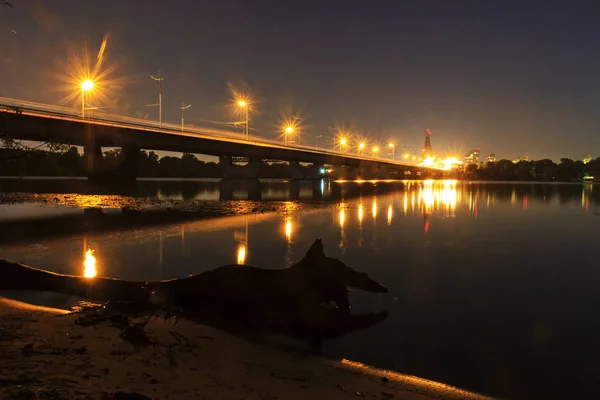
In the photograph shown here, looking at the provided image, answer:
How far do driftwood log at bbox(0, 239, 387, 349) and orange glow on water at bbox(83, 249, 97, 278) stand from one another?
4240 millimetres

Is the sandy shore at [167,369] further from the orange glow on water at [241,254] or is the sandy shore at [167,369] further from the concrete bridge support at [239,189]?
the concrete bridge support at [239,189]

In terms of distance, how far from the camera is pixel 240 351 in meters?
7.54

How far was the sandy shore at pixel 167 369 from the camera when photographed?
5.26m

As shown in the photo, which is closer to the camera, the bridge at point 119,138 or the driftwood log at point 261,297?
the driftwood log at point 261,297

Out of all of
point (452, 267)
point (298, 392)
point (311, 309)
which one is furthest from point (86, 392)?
point (452, 267)

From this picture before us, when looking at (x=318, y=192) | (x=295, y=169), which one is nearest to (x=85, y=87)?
(x=318, y=192)

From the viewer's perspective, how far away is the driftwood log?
9.43 m

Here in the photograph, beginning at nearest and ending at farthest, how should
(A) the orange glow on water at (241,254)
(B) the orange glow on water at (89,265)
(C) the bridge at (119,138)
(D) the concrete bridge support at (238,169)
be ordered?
1. (B) the orange glow on water at (89,265)
2. (A) the orange glow on water at (241,254)
3. (C) the bridge at (119,138)
4. (D) the concrete bridge support at (238,169)

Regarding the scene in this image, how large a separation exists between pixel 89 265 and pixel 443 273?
14.6m

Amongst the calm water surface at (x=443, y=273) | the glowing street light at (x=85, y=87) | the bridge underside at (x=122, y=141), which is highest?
the glowing street light at (x=85, y=87)

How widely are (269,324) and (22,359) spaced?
4.85m

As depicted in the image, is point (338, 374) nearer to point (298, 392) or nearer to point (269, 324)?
point (298, 392)

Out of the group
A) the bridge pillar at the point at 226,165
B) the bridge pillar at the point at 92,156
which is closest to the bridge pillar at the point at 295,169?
the bridge pillar at the point at 226,165

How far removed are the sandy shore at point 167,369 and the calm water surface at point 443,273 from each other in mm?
1233
